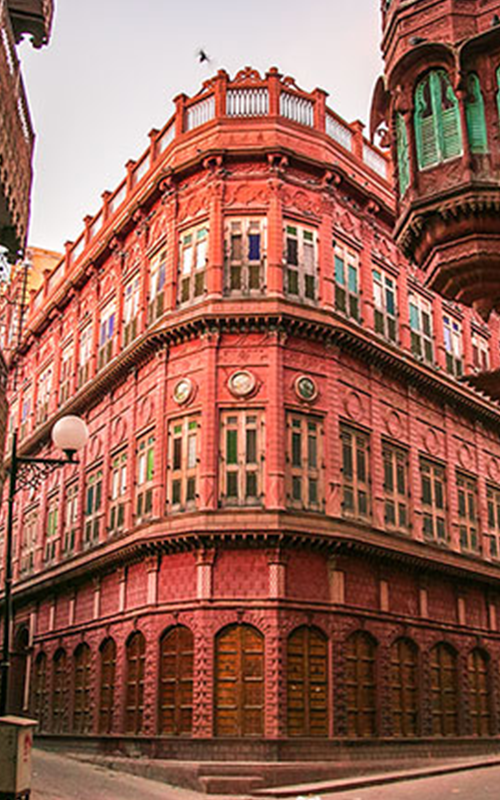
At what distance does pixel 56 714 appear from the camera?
28.3 meters

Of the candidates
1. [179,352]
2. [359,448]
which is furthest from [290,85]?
[359,448]

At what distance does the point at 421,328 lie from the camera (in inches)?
1145

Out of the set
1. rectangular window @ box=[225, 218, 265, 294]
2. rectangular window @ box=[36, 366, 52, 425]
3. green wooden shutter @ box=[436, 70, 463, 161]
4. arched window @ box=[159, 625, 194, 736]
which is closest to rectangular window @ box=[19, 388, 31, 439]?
rectangular window @ box=[36, 366, 52, 425]

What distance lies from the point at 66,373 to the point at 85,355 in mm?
2197

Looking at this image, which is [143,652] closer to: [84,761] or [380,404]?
[84,761]

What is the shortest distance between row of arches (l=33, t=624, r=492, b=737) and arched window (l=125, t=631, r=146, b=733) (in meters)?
0.02

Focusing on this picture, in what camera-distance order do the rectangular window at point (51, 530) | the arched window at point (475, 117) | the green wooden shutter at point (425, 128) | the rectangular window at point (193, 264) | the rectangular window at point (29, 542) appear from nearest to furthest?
the arched window at point (475, 117) → the green wooden shutter at point (425, 128) → the rectangular window at point (193, 264) → the rectangular window at point (51, 530) → the rectangular window at point (29, 542)

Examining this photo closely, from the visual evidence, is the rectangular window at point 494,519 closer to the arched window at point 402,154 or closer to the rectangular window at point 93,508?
the rectangular window at point 93,508

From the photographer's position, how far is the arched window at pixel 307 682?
67.8 ft

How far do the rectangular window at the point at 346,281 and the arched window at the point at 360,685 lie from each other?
8.37m

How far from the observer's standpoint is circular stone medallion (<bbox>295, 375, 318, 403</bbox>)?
2292cm

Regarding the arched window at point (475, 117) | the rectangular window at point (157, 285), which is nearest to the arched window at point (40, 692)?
the rectangular window at point (157, 285)

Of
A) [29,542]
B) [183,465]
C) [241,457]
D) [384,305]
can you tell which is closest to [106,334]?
[183,465]

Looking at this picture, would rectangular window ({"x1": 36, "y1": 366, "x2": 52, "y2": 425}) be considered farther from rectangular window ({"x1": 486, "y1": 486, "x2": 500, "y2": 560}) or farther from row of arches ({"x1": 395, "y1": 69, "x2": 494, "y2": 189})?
row of arches ({"x1": 395, "y1": 69, "x2": 494, "y2": 189})
